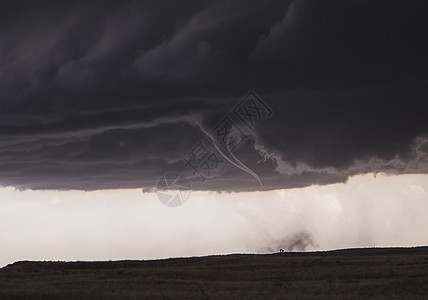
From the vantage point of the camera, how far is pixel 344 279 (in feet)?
189

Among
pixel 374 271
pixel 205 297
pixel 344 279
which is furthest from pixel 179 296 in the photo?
pixel 374 271

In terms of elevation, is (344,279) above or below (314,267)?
below

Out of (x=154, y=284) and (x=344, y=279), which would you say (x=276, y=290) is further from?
(x=154, y=284)

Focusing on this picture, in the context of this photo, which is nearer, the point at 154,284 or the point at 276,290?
the point at 276,290

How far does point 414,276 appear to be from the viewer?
2232 inches

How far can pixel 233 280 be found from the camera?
61781 millimetres

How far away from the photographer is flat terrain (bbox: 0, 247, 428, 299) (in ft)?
165

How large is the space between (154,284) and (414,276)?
24009 millimetres

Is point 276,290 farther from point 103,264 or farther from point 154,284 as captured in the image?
point 103,264

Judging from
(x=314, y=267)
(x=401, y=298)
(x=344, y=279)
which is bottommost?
(x=401, y=298)

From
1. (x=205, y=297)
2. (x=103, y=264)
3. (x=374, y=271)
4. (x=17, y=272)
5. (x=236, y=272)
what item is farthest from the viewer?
(x=103, y=264)

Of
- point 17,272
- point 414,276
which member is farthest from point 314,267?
point 17,272

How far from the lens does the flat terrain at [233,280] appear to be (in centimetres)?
5034

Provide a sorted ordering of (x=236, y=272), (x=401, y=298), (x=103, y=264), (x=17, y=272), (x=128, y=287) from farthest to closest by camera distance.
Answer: (x=103, y=264) < (x=17, y=272) < (x=236, y=272) < (x=128, y=287) < (x=401, y=298)
